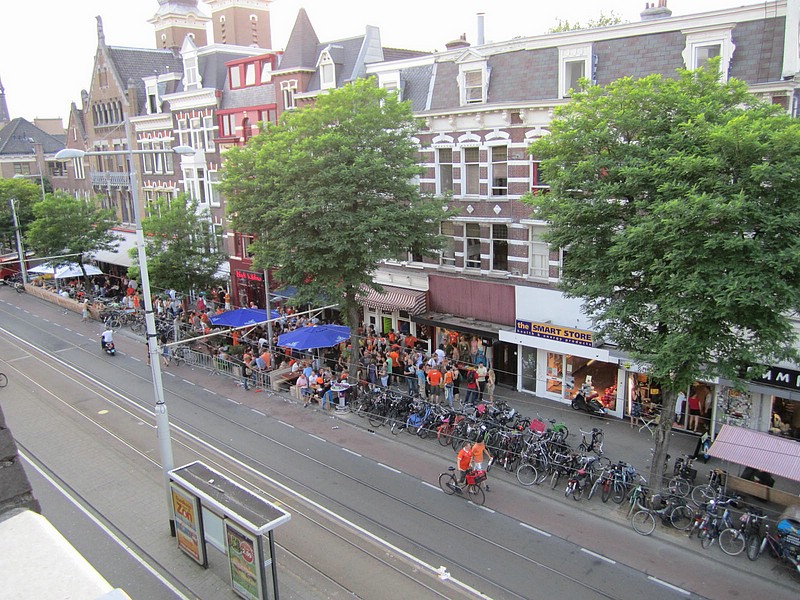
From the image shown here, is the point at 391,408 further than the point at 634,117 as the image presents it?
Yes

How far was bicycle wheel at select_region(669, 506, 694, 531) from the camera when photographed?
15375mm

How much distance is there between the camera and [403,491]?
1753 centimetres

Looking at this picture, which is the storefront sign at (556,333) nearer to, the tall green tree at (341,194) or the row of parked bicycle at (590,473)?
the row of parked bicycle at (590,473)

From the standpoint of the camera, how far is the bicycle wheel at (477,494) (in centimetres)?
1680

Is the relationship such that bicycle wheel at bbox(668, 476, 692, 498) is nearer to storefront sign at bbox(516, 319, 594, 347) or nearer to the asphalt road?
the asphalt road

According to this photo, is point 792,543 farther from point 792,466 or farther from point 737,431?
point 737,431

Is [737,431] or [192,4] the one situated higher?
[192,4]

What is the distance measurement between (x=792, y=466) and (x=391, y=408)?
12.2 m

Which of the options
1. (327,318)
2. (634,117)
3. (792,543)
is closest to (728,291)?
(634,117)

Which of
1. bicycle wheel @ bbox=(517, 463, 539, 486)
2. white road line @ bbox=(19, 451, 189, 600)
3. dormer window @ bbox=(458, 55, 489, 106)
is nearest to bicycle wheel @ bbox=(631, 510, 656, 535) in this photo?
bicycle wheel @ bbox=(517, 463, 539, 486)

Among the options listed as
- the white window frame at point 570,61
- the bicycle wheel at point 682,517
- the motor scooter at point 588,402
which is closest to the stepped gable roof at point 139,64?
the white window frame at point 570,61

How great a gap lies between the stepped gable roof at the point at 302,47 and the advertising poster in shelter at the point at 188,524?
25.6m

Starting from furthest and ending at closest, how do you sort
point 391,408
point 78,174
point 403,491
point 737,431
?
point 78,174, point 391,408, point 403,491, point 737,431

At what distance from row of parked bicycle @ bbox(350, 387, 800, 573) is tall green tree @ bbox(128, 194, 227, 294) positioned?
16.0 meters
